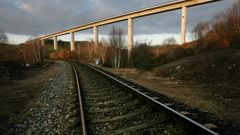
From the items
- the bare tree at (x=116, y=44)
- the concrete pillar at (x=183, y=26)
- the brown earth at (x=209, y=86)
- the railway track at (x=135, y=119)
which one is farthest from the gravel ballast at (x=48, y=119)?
the concrete pillar at (x=183, y=26)

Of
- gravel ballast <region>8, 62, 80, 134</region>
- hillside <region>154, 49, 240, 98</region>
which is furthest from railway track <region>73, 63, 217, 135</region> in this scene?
hillside <region>154, 49, 240, 98</region>

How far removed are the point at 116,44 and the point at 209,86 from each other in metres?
25.1

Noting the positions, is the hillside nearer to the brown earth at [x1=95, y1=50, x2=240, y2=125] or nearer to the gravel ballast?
the brown earth at [x1=95, y1=50, x2=240, y2=125]

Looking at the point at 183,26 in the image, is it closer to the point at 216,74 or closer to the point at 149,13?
the point at 149,13

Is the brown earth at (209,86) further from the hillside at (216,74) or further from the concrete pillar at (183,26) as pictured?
the concrete pillar at (183,26)

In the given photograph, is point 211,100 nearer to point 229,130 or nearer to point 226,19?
point 229,130

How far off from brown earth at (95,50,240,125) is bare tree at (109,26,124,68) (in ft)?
57.5

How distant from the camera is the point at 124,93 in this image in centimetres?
768

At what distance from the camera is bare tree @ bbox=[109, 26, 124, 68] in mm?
32406

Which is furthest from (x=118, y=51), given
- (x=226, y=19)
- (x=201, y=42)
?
(x=226, y=19)

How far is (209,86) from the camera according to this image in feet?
31.4

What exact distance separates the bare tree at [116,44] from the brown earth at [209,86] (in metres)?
17.5

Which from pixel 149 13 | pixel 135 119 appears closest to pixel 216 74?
pixel 135 119

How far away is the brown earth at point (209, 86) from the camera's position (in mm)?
5886
